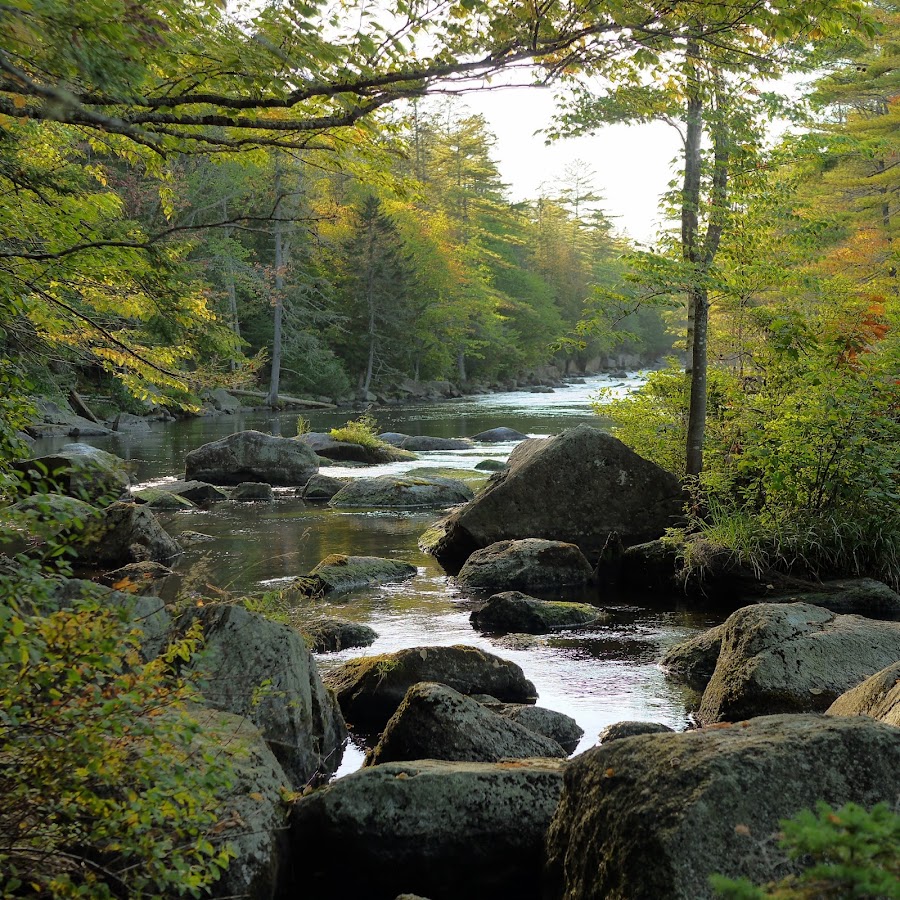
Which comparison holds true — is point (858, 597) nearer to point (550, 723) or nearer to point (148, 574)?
point (550, 723)

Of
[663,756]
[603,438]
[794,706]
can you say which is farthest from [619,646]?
[663,756]

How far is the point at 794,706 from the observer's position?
6195 mm

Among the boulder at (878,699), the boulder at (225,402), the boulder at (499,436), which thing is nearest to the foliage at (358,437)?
the boulder at (499,436)

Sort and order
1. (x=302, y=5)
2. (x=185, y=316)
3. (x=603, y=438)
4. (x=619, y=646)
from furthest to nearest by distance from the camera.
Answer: (x=603, y=438), (x=619, y=646), (x=185, y=316), (x=302, y=5)

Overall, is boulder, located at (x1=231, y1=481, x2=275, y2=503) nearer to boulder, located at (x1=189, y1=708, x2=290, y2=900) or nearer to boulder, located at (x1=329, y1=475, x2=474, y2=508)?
boulder, located at (x1=329, y1=475, x2=474, y2=508)

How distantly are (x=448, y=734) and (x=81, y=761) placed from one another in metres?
2.75

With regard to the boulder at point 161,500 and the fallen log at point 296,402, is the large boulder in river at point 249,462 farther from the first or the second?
the fallen log at point 296,402

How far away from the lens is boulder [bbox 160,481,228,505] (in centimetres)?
1711

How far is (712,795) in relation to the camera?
3020 mm

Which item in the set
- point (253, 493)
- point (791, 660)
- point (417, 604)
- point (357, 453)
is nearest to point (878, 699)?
point (791, 660)

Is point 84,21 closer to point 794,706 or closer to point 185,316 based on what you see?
point 185,316

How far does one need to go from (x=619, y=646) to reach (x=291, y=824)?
15.9 ft

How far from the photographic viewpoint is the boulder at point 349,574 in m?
10.6

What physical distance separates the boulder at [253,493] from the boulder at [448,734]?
40.0 ft
